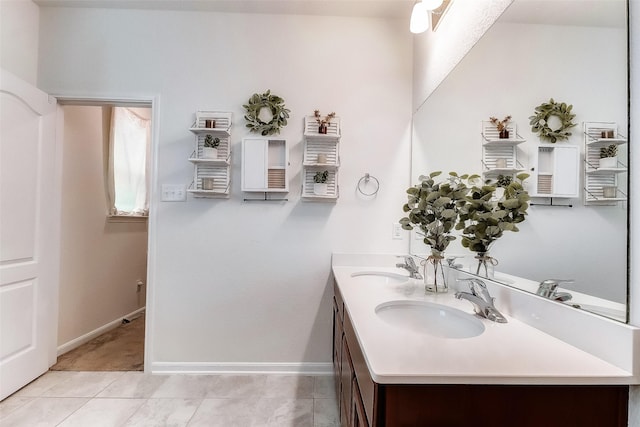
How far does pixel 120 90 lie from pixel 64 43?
0.52 metres

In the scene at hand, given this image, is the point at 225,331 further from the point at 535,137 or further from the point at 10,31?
the point at 10,31

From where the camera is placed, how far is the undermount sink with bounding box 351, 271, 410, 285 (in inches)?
67.5

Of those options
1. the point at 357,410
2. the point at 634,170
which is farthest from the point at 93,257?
the point at 634,170

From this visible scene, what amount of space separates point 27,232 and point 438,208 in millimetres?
2503

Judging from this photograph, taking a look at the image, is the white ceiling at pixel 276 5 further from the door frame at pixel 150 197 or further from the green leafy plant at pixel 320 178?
the green leafy plant at pixel 320 178

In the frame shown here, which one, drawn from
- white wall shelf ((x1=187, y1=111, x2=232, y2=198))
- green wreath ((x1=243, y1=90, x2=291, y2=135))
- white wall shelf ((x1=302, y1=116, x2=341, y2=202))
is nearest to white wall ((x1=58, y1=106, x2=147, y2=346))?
white wall shelf ((x1=187, y1=111, x2=232, y2=198))

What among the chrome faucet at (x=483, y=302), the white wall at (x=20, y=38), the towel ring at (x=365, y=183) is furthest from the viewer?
the towel ring at (x=365, y=183)

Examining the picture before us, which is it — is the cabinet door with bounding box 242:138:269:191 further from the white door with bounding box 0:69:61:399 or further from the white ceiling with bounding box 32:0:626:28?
the white door with bounding box 0:69:61:399

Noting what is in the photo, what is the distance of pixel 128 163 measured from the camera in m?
3.07

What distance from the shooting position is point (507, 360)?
0.73 metres

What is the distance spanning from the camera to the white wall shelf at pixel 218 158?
204 centimetres

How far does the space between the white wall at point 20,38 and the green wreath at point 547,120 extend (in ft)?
9.65

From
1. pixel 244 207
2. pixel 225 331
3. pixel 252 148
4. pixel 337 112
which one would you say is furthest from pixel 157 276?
pixel 337 112

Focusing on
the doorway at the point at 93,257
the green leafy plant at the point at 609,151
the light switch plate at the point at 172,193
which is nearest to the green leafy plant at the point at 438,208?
the green leafy plant at the point at 609,151
